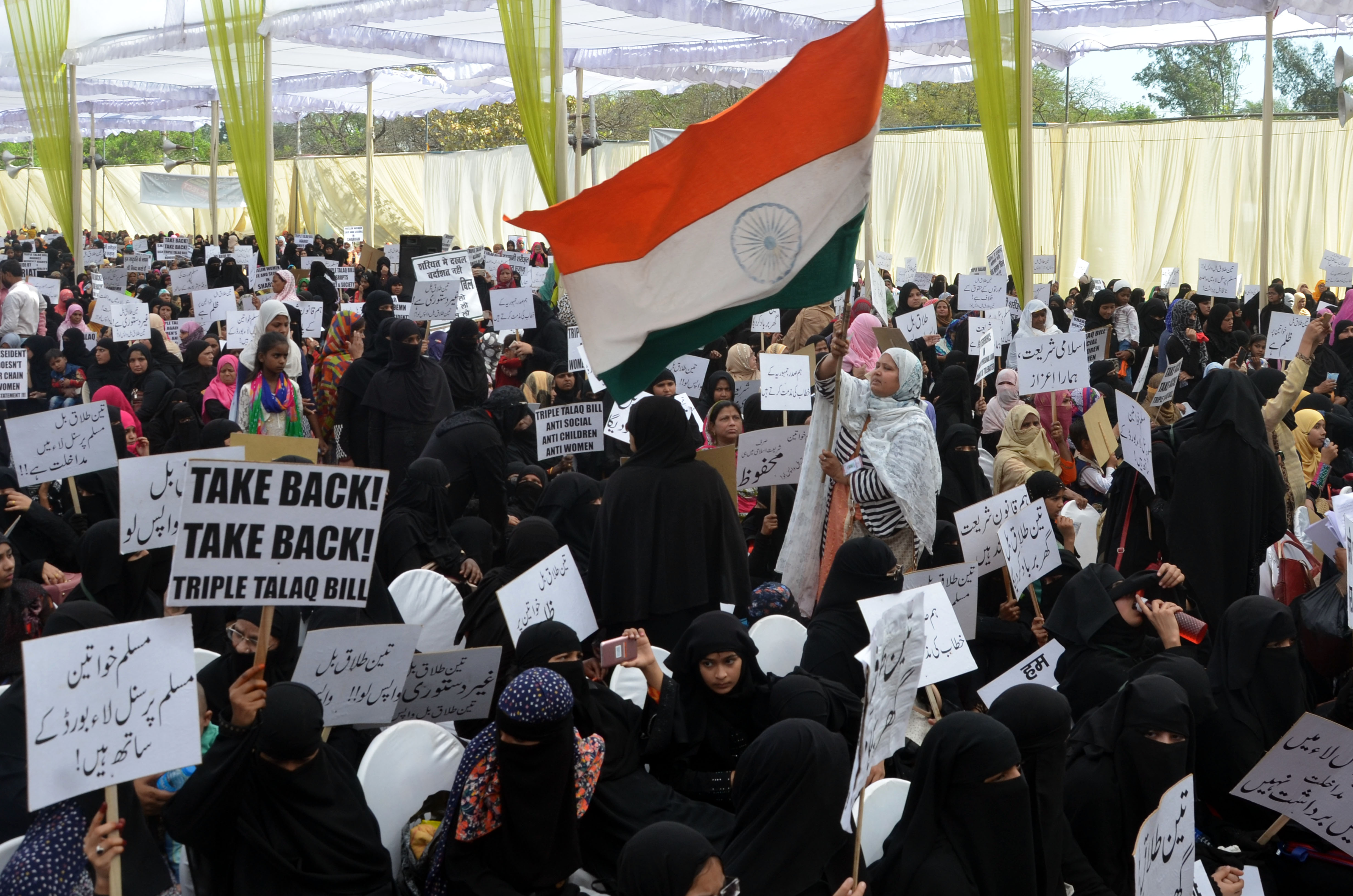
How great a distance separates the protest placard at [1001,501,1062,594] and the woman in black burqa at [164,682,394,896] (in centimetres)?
240

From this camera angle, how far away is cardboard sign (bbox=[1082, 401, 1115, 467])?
6.13 metres

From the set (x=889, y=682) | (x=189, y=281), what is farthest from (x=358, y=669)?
(x=189, y=281)

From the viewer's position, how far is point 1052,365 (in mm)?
7051

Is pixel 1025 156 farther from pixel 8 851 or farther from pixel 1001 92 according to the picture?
pixel 8 851

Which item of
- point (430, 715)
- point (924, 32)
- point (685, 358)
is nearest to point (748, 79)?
point (924, 32)

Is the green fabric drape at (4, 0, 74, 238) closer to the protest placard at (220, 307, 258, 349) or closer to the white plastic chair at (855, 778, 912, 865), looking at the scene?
the protest placard at (220, 307, 258, 349)

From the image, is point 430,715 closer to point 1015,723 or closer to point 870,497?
point 1015,723

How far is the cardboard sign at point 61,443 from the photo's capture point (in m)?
5.21

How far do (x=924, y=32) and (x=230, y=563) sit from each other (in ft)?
45.4

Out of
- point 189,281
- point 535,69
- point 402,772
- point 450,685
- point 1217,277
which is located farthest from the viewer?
point 1217,277

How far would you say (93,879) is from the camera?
2.75m

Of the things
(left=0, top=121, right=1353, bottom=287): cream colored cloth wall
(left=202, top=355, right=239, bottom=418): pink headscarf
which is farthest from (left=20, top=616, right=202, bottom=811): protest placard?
(left=0, top=121, right=1353, bottom=287): cream colored cloth wall

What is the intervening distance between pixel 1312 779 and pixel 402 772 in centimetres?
223

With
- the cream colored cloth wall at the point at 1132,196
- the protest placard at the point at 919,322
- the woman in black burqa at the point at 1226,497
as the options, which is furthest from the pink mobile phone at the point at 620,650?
the cream colored cloth wall at the point at 1132,196
